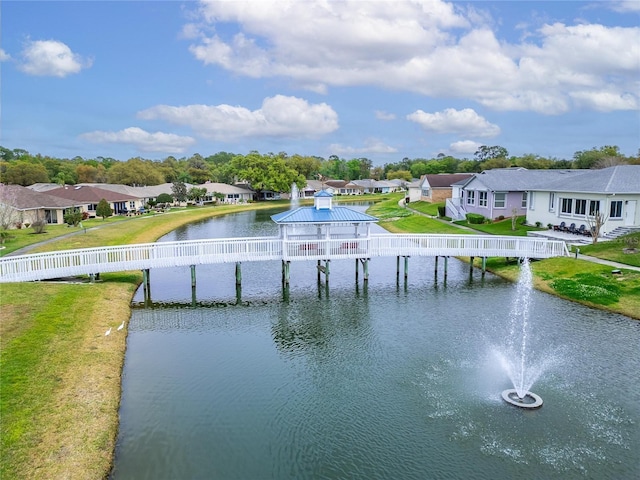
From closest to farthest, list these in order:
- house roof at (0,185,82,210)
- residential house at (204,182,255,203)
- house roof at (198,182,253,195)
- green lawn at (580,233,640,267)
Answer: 1. green lawn at (580,233,640,267)
2. house roof at (0,185,82,210)
3. residential house at (204,182,255,203)
4. house roof at (198,182,253,195)

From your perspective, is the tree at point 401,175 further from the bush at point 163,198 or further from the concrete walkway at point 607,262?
the concrete walkway at point 607,262

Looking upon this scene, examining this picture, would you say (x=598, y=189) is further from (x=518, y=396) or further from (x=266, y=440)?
Result: (x=266, y=440)

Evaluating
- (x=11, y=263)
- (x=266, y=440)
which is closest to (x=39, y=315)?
(x=11, y=263)

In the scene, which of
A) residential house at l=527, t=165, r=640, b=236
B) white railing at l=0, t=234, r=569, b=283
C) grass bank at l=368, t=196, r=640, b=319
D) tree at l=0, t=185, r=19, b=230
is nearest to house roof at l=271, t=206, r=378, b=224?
white railing at l=0, t=234, r=569, b=283

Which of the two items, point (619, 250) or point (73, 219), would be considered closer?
point (619, 250)

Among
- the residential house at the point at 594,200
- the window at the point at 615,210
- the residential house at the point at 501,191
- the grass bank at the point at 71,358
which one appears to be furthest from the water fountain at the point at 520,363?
the residential house at the point at 501,191

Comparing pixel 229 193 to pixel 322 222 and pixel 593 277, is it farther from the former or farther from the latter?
pixel 593 277

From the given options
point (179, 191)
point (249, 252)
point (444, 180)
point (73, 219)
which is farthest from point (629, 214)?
point (179, 191)

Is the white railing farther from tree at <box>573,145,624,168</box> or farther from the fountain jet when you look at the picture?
tree at <box>573,145,624,168</box>
